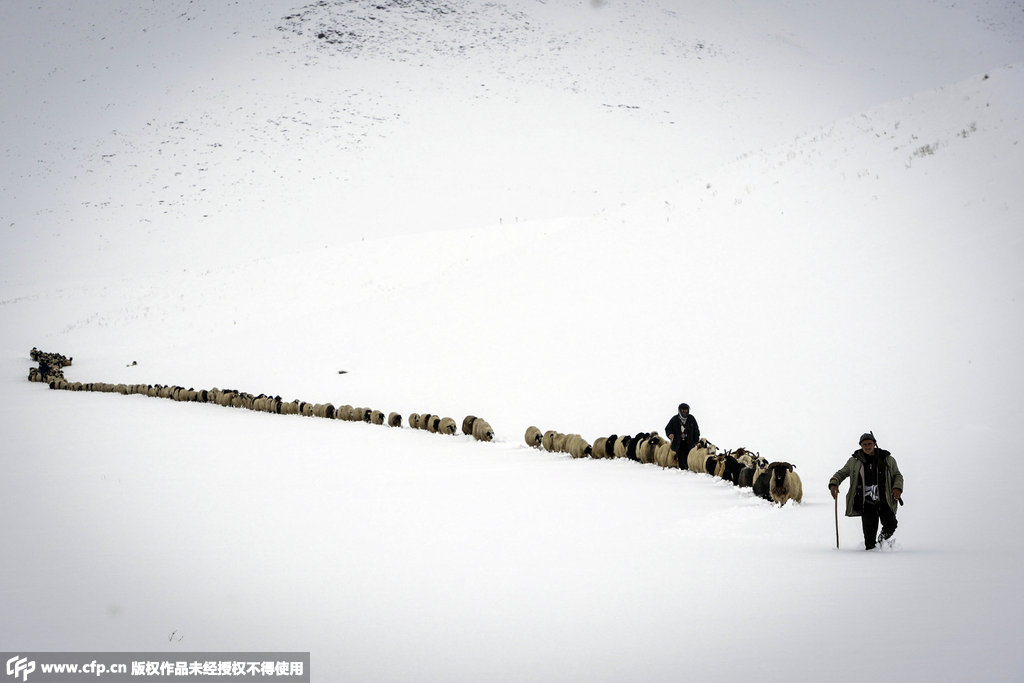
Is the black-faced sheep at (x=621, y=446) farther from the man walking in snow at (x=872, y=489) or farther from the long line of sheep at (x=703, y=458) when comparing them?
the man walking in snow at (x=872, y=489)

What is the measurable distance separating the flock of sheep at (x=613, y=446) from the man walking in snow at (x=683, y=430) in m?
0.16

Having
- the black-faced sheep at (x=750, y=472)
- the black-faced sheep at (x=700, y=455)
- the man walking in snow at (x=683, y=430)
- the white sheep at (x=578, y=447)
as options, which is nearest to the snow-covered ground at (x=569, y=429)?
the black-faced sheep at (x=750, y=472)

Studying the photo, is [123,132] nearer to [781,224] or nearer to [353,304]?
[353,304]

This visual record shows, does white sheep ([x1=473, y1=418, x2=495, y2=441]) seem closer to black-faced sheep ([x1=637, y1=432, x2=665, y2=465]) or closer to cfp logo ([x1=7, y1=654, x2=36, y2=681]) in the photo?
black-faced sheep ([x1=637, y1=432, x2=665, y2=465])

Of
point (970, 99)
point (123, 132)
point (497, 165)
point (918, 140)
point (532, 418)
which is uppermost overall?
point (123, 132)

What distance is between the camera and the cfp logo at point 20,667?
18.6 feet

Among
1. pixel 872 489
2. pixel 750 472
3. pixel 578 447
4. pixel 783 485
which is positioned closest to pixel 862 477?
pixel 872 489

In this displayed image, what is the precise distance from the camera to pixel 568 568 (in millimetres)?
8195

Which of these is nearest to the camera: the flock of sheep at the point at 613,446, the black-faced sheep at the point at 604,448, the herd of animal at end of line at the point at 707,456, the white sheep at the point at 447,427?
the herd of animal at end of line at the point at 707,456

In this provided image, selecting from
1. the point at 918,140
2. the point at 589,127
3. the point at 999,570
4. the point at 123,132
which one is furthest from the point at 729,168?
the point at 123,132

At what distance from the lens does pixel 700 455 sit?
46.0 feet

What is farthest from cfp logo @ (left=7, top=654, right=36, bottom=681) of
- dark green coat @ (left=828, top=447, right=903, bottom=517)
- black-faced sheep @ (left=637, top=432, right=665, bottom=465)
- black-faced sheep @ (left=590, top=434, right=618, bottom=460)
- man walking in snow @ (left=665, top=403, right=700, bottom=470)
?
black-faced sheep @ (left=590, top=434, right=618, bottom=460)

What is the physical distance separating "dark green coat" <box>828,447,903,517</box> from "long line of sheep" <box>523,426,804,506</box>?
250cm

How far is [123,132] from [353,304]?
98.1m
